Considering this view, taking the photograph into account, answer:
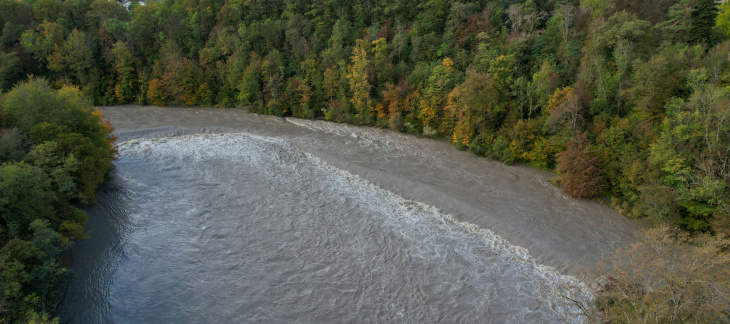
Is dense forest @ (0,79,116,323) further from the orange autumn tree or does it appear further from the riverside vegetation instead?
the orange autumn tree

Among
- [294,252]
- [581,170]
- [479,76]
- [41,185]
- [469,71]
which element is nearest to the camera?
[41,185]

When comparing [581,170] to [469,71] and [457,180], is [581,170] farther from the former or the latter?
[469,71]

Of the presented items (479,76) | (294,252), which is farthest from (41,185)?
(479,76)

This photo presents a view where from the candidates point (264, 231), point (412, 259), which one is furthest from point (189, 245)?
point (412, 259)

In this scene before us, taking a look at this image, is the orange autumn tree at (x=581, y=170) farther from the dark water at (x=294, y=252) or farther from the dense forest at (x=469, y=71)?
the dark water at (x=294, y=252)

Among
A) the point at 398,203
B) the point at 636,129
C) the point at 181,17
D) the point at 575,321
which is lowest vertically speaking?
the point at 575,321

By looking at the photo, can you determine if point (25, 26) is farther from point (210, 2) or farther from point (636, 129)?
point (636, 129)
